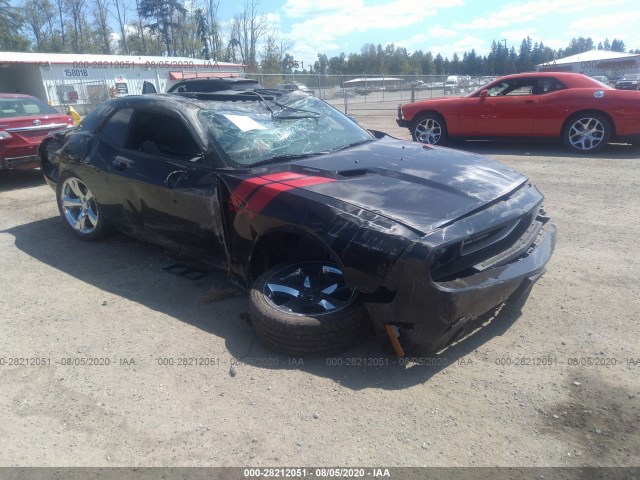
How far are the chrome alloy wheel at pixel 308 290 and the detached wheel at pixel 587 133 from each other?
8.18 meters

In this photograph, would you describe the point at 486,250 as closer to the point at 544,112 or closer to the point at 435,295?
the point at 435,295

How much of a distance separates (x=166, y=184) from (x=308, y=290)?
1.58 meters

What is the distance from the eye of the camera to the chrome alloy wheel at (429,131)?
11.1 metres

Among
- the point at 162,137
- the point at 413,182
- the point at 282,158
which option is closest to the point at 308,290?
the point at 413,182

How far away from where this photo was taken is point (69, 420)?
2.74 m

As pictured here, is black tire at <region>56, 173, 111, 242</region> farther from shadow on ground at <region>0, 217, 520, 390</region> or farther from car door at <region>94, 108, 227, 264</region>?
car door at <region>94, 108, 227, 264</region>

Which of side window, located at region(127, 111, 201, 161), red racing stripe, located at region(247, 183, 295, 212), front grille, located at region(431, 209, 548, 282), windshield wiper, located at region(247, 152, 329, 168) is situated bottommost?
front grille, located at region(431, 209, 548, 282)

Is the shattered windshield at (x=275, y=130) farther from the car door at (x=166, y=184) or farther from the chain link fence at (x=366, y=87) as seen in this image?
the chain link fence at (x=366, y=87)

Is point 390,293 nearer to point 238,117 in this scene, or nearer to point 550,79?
point 238,117

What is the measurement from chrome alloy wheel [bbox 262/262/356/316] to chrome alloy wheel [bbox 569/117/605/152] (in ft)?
26.8

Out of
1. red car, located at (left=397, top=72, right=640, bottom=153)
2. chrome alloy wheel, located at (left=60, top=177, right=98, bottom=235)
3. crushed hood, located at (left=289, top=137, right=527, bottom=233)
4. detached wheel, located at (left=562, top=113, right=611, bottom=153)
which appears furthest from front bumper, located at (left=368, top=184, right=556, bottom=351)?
detached wheel, located at (left=562, top=113, right=611, bottom=153)

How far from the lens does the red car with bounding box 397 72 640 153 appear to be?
30.0ft

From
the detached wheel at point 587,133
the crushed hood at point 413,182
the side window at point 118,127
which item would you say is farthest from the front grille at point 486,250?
the detached wheel at point 587,133

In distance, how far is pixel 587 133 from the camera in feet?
31.3
